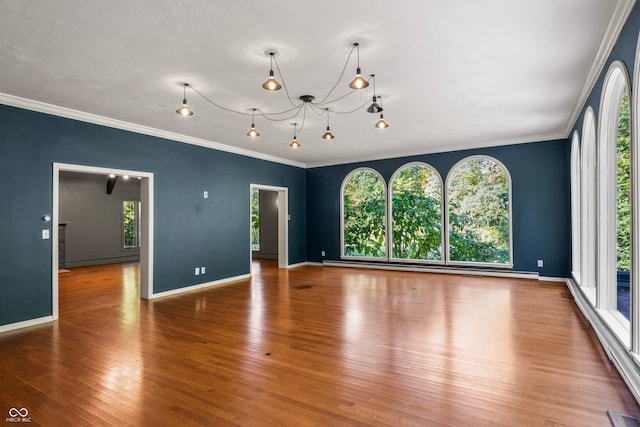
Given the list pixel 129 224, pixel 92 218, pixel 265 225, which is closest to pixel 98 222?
pixel 92 218

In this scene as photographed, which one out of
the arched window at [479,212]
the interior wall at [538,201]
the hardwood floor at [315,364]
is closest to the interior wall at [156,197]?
the hardwood floor at [315,364]

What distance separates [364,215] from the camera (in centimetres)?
869

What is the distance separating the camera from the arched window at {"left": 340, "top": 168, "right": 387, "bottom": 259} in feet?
27.6

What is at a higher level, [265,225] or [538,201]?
[538,201]

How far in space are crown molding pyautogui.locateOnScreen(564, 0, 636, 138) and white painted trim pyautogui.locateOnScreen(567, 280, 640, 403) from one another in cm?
243

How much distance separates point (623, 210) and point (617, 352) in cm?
136

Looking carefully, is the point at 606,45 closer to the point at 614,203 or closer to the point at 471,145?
the point at 614,203

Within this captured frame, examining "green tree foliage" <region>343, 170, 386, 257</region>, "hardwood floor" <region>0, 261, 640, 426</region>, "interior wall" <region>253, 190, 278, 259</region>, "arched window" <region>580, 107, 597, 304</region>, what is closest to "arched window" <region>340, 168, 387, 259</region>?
"green tree foliage" <region>343, 170, 386, 257</region>

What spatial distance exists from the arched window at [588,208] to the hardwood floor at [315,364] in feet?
1.48

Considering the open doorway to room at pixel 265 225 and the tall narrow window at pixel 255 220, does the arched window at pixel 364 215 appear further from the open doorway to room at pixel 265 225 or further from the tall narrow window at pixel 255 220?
the tall narrow window at pixel 255 220

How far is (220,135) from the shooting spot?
240 inches

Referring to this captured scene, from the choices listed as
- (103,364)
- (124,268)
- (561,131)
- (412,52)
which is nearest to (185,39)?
(412,52)

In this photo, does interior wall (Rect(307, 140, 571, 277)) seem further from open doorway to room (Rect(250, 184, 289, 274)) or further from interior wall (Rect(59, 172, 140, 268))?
interior wall (Rect(59, 172, 140, 268))

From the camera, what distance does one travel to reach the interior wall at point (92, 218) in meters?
9.32
